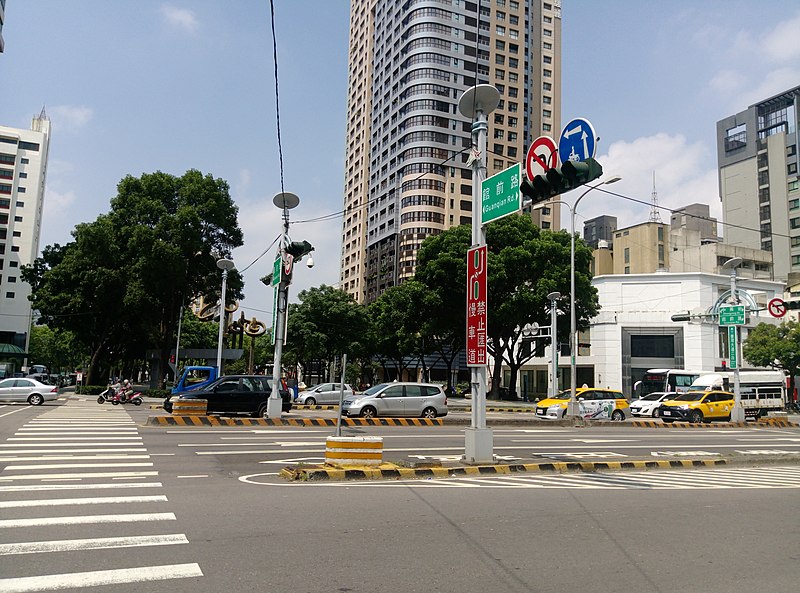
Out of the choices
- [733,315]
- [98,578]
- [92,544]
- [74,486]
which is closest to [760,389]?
[733,315]

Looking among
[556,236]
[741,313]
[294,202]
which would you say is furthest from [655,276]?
[294,202]

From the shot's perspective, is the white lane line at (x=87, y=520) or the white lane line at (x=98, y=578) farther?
the white lane line at (x=87, y=520)

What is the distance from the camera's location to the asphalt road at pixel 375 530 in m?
5.26

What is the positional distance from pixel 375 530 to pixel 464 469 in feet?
16.8

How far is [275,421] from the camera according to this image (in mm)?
21359

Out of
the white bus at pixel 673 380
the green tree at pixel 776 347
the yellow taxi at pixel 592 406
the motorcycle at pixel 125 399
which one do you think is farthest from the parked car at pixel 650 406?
the motorcycle at pixel 125 399

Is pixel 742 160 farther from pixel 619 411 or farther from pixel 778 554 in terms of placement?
pixel 778 554

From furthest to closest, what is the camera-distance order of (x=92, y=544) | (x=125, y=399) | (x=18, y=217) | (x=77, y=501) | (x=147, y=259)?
(x=18, y=217) < (x=147, y=259) < (x=125, y=399) < (x=77, y=501) < (x=92, y=544)

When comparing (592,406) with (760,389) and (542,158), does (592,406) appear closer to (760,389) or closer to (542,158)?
(760,389)

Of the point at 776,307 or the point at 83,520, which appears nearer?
the point at 83,520

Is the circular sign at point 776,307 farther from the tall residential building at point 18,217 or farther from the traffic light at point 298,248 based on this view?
the tall residential building at point 18,217

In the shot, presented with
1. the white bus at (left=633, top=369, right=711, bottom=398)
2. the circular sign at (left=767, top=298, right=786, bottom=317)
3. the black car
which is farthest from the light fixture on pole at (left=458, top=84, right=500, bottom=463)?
the white bus at (left=633, top=369, right=711, bottom=398)

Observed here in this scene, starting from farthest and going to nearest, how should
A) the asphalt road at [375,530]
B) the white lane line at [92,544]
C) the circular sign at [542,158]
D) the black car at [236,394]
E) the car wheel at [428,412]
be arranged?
the car wheel at [428,412]
the black car at [236,394]
the circular sign at [542,158]
the white lane line at [92,544]
the asphalt road at [375,530]

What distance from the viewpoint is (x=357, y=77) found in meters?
114
